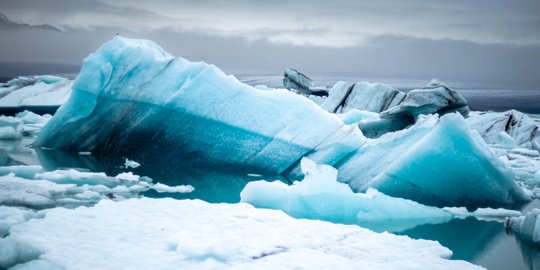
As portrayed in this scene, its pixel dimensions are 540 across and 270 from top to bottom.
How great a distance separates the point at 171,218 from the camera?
3914 millimetres

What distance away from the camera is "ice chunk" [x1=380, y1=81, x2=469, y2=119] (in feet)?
35.3

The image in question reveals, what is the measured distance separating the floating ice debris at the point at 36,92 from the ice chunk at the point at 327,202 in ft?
46.6

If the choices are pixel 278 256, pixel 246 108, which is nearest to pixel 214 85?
pixel 246 108

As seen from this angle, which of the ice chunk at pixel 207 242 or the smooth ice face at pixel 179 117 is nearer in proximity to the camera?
the ice chunk at pixel 207 242

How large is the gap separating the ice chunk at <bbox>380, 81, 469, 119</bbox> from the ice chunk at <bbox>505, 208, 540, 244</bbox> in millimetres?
6502

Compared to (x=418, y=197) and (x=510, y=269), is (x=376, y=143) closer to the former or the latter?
(x=418, y=197)

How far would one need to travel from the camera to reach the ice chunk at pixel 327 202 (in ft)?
15.6

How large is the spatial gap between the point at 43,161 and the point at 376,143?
A: 5.04 meters

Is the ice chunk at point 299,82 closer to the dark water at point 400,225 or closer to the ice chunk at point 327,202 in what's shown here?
the dark water at point 400,225

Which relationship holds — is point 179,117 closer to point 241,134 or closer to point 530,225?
point 241,134

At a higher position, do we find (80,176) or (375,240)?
(375,240)

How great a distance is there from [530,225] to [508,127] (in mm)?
9826

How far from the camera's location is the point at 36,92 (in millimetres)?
18094

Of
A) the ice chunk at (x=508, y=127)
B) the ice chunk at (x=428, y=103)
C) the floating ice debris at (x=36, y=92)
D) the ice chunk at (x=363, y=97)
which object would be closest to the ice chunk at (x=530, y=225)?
the ice chunk at (x=428, y=103)
